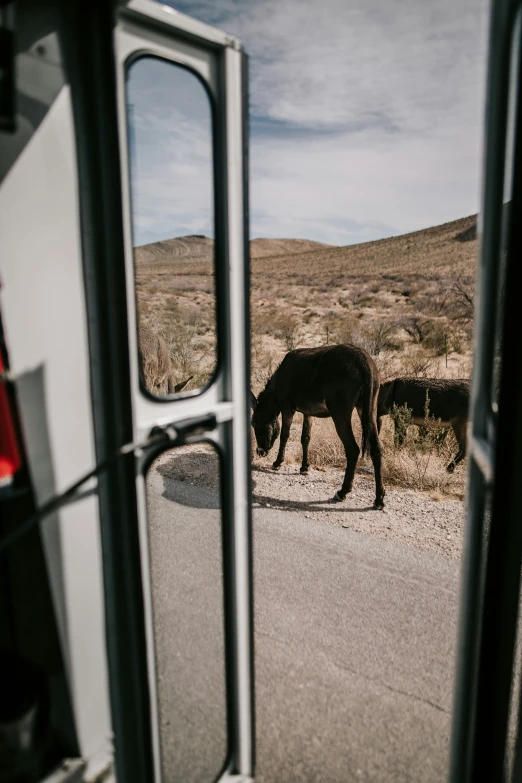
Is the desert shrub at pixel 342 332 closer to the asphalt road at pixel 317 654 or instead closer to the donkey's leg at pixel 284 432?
the donkey's leg at pixel 284 432

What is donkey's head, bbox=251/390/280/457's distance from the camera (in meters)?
→ 6.75

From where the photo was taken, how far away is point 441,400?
6.66m

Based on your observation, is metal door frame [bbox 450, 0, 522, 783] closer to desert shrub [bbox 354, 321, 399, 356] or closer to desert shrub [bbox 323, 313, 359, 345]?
desert shrub [bbox 354, 321, 399, 356]

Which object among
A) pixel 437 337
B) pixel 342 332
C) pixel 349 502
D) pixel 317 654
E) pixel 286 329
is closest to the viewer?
pixel 317 654

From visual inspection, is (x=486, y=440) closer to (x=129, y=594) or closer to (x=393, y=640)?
(x=129, y=594)

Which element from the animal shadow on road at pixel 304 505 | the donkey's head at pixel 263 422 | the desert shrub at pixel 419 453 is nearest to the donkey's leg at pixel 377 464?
the animal shadow on road at pixel 304 505

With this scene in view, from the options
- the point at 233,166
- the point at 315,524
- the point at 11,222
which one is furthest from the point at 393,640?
the point at 11,222

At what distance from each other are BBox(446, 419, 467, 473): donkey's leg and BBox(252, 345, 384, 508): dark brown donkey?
119cm

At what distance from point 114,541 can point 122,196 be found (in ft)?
2.97

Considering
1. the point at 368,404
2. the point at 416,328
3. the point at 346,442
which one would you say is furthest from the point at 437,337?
the point at 346,442

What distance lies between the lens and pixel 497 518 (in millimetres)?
1060

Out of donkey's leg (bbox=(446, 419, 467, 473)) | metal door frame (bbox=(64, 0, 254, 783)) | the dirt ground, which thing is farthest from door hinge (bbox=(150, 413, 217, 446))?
donkey's leg (bbox=(446, 419, 467, 473))

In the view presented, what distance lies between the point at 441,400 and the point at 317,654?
4.24 metres

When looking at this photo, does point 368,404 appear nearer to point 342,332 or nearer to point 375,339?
point 375,339
